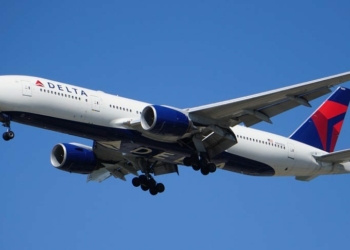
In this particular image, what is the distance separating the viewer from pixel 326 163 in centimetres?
4788

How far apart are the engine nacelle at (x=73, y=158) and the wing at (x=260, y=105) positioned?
23.8ft

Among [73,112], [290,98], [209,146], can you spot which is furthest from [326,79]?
[73,112]

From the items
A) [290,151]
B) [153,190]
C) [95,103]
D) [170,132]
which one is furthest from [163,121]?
[290,151]

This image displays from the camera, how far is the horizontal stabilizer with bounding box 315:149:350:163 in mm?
46312

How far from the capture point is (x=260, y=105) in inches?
1650

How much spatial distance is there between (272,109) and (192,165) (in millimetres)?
5164

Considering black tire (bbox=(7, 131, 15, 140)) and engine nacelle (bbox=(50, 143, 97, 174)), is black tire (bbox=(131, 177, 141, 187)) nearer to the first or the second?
engine nacelle (bbox=(50, 143, 97, 174))

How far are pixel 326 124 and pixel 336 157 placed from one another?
165 inches

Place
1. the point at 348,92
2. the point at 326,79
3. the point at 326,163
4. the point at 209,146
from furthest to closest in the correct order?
the point at 348,92 < the point at 326,163 < the point at 209,146 < the point at 326,79

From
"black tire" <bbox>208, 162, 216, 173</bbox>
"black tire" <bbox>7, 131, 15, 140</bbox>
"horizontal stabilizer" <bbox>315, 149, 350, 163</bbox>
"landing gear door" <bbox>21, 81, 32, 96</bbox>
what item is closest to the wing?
"black tire" <bbox>208, 162, 216, 173</bbox>

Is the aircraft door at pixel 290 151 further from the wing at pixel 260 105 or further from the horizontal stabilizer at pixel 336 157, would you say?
the wing at pixel 260 105

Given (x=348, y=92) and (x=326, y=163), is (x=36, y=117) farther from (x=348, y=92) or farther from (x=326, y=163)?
(x=348, y=92)

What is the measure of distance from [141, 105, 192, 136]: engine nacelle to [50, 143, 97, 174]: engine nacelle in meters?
6.73

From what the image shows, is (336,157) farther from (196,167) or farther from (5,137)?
(5,137)
